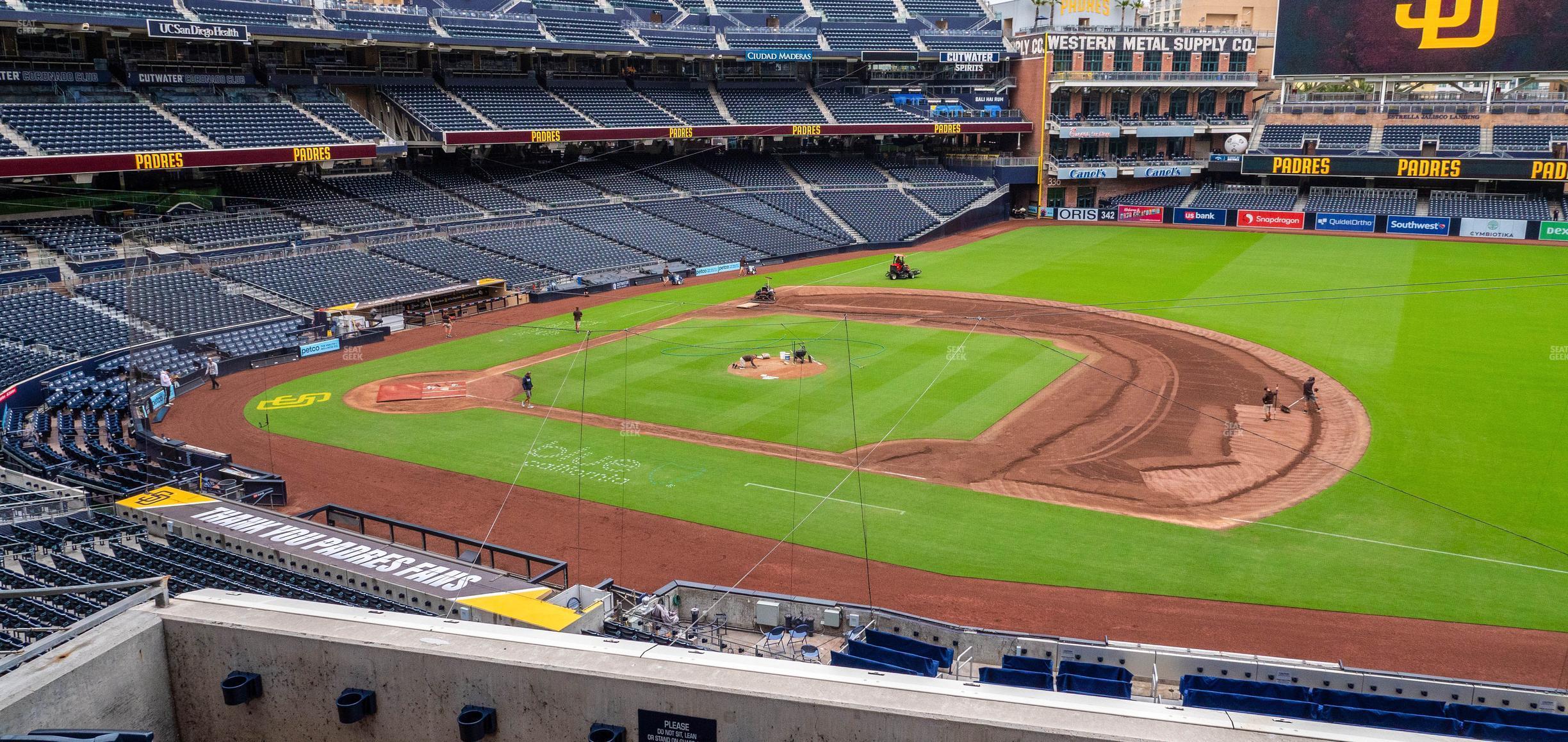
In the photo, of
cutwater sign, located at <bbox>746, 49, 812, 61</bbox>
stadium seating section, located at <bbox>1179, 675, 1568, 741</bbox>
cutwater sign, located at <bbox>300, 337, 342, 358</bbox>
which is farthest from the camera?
cutwater sign, located at <bbox>746, 49, 812, 61</bbox>

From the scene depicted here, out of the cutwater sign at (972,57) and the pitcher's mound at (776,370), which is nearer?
the pitcher's mound at (776,370)

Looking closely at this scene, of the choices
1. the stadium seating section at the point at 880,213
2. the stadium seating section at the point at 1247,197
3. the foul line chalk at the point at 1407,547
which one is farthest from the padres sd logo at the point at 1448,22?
the foul line chalk at the point at 1407,547

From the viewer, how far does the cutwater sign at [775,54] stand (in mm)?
74625

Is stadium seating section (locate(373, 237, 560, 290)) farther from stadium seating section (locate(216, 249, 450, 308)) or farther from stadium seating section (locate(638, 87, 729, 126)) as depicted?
stadium seating section (locate(638, 87, 729, 126))

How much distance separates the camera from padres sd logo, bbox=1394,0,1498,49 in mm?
66125

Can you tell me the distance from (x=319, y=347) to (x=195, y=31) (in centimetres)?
2077

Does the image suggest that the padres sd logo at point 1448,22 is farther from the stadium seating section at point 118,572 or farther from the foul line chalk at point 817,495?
the stadium seating section at point 118,572

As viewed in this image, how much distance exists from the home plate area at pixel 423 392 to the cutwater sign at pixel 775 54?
46367 mm

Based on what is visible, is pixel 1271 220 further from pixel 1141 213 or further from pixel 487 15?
pixel 487 15

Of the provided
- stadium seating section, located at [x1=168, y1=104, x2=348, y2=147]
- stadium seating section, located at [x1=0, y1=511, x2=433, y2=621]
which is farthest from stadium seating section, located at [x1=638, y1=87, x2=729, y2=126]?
stadium seating section, located at [x1=0, y1=511, x2=433, y2=621]

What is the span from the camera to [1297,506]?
76.4ft

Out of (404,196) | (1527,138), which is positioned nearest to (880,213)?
(404,196)

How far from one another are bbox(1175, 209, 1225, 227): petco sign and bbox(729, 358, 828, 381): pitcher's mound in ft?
161

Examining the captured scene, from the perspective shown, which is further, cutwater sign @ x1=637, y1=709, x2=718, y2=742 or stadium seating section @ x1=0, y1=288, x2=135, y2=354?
stadium seating section @ x1=0, y1=288, x2=135, y2=354
